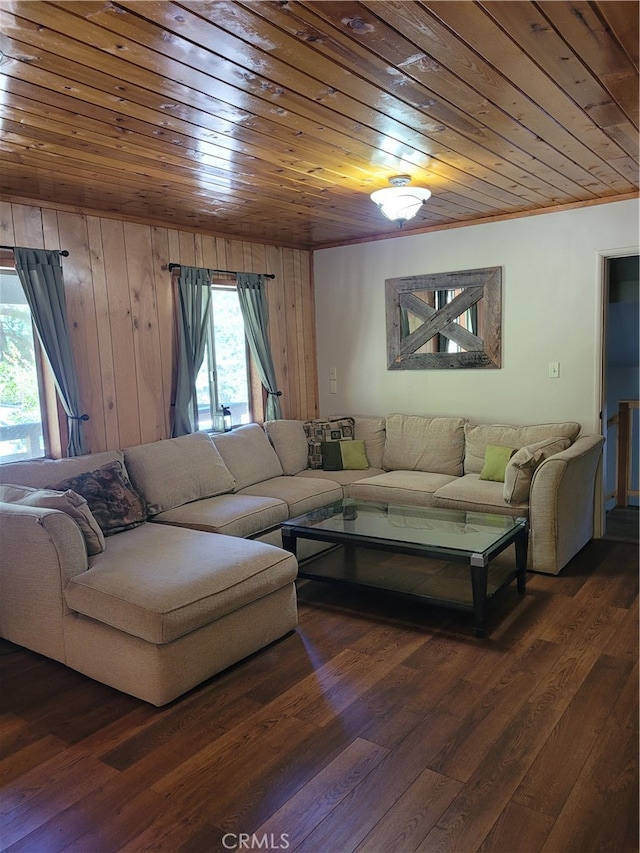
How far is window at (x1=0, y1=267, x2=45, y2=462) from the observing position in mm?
3701

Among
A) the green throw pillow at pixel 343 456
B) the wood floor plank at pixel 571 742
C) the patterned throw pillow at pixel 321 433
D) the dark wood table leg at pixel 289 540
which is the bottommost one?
the wood floor plank at pixel 571 742

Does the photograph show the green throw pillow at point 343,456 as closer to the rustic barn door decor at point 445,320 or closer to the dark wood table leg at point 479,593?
the rustic barn door decor at point 445,320

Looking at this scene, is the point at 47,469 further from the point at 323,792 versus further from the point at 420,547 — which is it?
the point at 323,792

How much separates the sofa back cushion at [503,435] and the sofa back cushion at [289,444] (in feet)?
4.30

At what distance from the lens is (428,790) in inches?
81.9

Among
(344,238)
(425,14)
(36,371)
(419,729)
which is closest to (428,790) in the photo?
(419,729)

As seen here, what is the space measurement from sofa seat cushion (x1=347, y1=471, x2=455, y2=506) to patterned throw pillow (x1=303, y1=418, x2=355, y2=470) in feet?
1.82

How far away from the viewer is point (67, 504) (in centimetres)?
298

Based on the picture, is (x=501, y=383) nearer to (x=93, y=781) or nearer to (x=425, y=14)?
(x=425, y=14)

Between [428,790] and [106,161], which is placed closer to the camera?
[428,790]

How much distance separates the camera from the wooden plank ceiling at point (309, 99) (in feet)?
5.86

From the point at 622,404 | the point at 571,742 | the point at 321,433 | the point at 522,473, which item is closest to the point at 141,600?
the point at 571,742

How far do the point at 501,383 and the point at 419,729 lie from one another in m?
3.07

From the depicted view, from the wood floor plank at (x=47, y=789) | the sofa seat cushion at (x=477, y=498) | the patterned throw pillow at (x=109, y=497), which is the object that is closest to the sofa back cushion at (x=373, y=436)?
the sofa seat cushion at (x=477, y=498)
